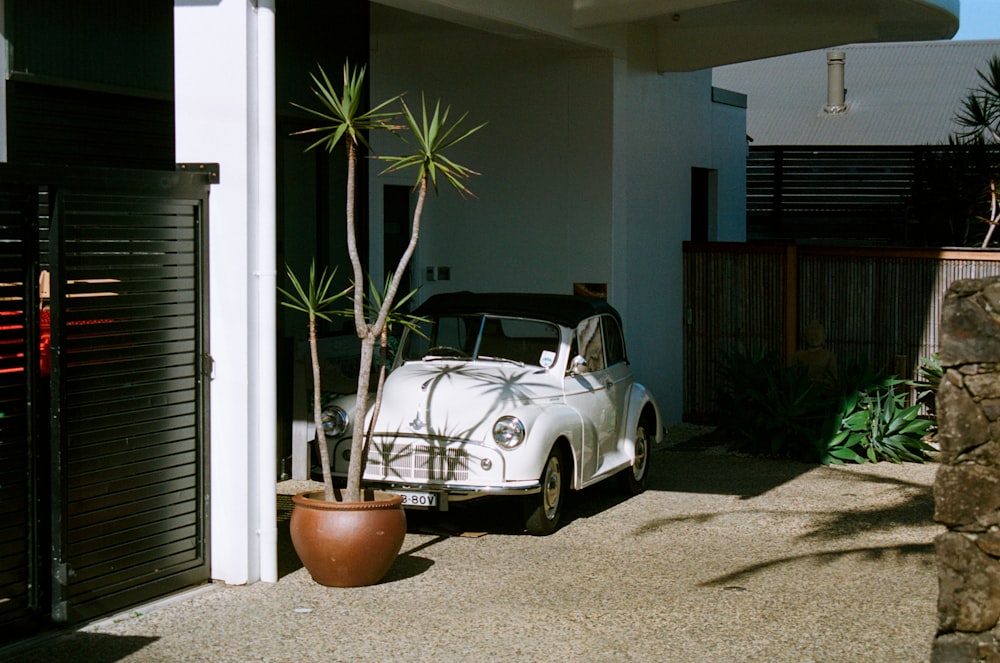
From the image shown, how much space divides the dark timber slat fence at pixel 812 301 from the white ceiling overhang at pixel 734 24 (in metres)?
2.22

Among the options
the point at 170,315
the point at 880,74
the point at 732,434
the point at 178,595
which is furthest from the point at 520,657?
the point at 880,74

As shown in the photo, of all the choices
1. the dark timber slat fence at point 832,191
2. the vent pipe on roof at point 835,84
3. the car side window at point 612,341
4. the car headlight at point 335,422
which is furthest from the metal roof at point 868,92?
the car headlight at point 335,422

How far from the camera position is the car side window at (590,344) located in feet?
34.1

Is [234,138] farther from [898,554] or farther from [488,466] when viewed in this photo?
[898,554]

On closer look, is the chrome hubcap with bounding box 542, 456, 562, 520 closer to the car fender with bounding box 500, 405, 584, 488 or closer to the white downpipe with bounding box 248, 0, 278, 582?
the car fender with bounding box 500, 405, 584, 488

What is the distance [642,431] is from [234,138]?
16.1ft

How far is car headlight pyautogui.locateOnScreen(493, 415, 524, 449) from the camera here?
358 inches

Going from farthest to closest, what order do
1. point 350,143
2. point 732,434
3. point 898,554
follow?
point 732,434 < point 898,554 < point 350,143

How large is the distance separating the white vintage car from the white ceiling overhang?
298 centimetres

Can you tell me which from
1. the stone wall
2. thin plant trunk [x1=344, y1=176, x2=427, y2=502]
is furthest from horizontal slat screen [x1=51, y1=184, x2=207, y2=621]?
the stone wall

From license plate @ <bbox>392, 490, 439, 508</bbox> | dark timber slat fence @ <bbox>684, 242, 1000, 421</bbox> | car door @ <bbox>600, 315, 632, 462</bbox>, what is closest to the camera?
license plate @ <bbox>392, 490, 439, 508</bbox>

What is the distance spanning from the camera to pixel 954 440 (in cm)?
559

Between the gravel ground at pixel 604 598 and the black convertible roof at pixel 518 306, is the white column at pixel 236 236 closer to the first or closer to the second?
the gravel ground at pixel 604 598

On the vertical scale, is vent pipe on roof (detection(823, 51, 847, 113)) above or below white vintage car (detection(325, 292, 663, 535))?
above
